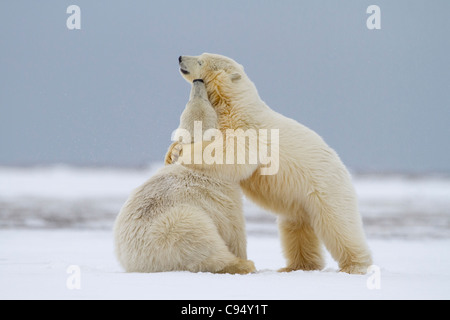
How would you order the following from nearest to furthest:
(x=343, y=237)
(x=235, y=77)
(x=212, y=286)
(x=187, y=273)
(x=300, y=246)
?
(x=212, y=286) < (x=187, y=273) < (x=343, y=237) < (x=235, y=77) < (x=300, y=246)

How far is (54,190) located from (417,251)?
58.8 ft

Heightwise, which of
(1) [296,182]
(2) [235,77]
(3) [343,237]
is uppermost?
(2) [235,77]

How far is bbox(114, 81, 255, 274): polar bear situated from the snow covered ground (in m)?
A: 0.25

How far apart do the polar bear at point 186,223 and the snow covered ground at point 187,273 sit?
0.25 meters

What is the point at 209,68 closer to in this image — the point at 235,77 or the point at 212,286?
the point at 235,77

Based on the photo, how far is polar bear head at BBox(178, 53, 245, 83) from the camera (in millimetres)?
5715

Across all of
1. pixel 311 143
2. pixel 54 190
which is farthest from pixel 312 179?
pixel 54 190

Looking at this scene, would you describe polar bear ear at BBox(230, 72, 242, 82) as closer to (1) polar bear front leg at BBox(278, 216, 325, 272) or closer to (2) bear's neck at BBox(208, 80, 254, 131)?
(2) bear's neck at BBox(208, 80, 254, 131)

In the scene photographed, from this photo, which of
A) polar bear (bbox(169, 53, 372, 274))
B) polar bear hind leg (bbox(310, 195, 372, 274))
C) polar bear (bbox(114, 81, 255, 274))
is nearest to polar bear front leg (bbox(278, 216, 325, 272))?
polar bear (bbox(169, 53, 372, 274))

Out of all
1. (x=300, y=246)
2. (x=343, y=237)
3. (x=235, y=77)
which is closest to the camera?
(x=343, y=237)

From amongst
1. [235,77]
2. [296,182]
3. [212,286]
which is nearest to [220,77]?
[235,77]

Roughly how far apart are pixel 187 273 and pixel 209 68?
224 cm

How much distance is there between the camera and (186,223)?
4.64 meters

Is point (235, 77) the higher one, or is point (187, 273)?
point (235, 77)
